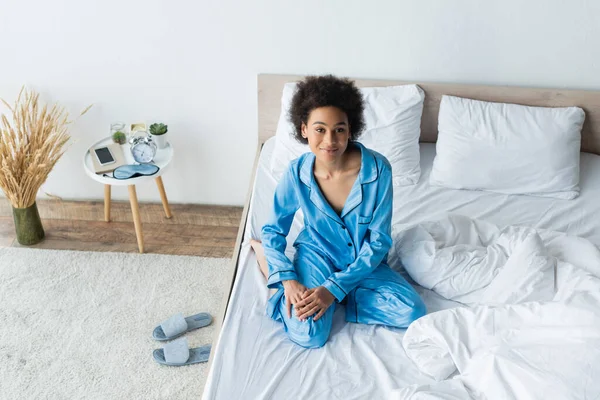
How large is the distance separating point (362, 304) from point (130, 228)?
1.48 meters

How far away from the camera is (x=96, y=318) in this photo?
2545 mm

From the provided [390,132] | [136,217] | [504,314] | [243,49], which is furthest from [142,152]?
[504,314]

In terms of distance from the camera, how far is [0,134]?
269 centimetres

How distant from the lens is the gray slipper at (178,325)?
245 cm

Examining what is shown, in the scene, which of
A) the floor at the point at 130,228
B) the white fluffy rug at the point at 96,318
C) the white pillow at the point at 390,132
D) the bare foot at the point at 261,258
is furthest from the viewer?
Result: the floor at the point at 130,228

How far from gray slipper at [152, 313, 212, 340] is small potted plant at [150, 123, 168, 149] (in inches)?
30.3

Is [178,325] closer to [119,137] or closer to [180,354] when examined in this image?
[180,354]

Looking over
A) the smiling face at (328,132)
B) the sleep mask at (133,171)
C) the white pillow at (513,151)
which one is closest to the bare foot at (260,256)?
the smiling face at (328,132)

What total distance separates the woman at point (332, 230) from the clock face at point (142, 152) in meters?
0.84

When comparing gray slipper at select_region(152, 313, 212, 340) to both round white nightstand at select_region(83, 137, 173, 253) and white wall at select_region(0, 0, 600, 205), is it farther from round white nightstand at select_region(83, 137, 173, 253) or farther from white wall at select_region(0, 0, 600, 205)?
white wall at select_region(0, 0, 600, 205)

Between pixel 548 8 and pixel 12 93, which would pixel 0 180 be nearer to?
pixel 12 93

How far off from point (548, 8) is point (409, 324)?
4.74ft

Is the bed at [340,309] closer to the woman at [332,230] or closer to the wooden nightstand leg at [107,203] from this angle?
the woman at [332,230]

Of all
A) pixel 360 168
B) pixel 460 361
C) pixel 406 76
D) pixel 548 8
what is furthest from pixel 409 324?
pixel 548 8
